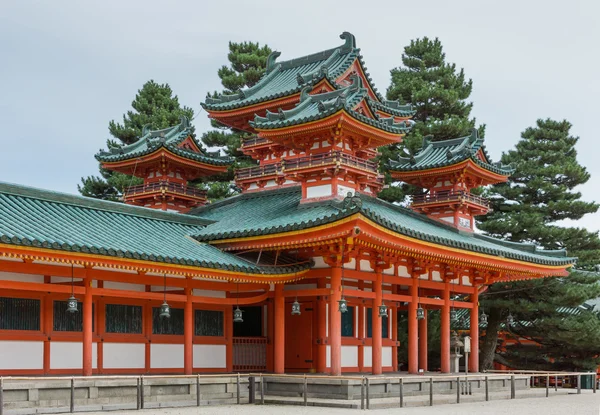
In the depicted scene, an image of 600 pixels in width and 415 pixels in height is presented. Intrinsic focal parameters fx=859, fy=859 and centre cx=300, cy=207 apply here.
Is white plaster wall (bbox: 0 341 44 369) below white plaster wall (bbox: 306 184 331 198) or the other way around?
below

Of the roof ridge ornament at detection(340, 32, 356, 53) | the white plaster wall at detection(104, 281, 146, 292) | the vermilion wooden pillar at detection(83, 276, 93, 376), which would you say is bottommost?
the vermilion wooden pillar at detection(83, 276, 93, 376)

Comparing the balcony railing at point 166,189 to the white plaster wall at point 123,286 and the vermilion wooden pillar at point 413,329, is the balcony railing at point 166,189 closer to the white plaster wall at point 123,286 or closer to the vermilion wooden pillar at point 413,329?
the white plaster wall at point 123,286

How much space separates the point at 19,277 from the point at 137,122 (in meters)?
29.7

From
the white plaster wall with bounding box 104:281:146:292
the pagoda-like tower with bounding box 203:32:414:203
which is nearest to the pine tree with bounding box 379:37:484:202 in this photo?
the pagoda-like tower with bounding box 203:32:414:203

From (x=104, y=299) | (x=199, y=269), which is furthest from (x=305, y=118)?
(x=104, y=299)

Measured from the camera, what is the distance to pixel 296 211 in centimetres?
2684

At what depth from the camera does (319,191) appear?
27328 mm

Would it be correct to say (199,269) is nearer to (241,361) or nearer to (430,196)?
(241,361)

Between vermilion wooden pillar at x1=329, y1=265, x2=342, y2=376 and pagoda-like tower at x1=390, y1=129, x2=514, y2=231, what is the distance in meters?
8.63

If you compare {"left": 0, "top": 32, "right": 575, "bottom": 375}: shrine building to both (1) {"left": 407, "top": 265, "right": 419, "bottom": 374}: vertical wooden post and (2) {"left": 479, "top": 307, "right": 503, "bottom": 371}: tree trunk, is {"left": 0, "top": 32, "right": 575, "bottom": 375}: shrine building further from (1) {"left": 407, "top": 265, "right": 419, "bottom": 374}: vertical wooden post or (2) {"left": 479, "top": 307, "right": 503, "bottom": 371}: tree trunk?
(2) {"left": 479, "top": 307, "right": 503, "bottom": 371}: tree trunk

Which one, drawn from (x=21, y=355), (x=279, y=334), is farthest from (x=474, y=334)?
(x=21, y=355)

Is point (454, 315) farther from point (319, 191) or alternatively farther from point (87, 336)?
point (87, 336)

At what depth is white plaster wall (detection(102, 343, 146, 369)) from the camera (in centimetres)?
2331

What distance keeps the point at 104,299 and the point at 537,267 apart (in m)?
16.7
